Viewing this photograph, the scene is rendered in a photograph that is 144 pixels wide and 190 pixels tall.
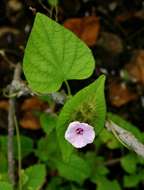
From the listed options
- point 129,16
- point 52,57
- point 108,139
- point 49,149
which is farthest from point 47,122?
point 129,16

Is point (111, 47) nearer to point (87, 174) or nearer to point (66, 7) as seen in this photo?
point (66, 7)

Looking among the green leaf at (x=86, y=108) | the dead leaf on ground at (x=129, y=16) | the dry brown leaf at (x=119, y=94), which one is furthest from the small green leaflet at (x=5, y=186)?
the dead leaf on ground at (x=129, y=16)

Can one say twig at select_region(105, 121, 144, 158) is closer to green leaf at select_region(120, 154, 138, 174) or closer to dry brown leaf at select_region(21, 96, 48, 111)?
green leaf at select_region(120, 154, 138, 174)

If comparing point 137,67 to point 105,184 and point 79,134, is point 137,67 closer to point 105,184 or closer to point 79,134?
point 105,184

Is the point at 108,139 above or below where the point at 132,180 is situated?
above

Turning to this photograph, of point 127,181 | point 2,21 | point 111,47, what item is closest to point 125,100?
point 111,47

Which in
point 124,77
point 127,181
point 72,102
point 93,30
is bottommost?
point 127,181
